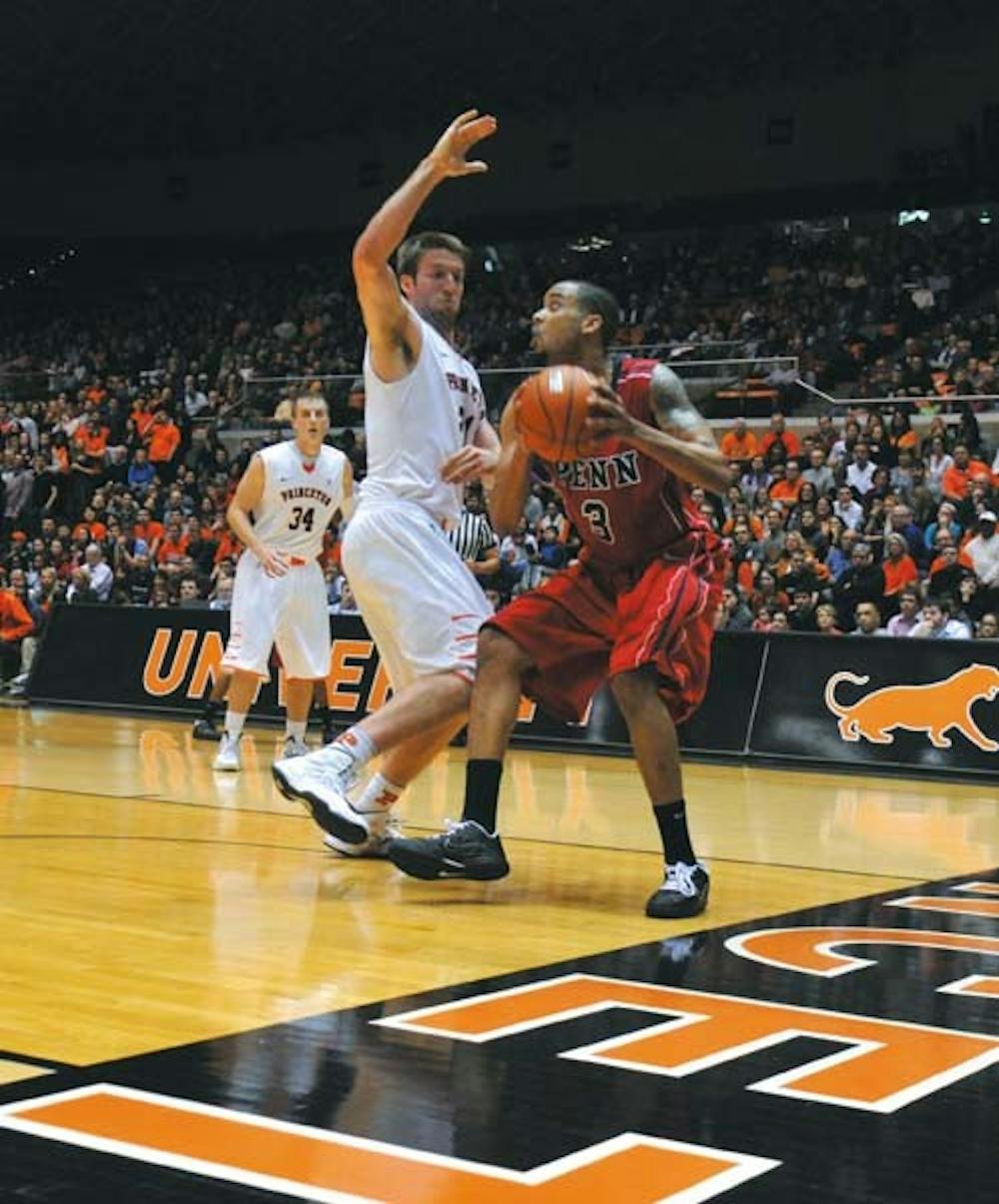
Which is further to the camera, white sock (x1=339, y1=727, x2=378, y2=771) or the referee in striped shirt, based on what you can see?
the referee in striped shirt

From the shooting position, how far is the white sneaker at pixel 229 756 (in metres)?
9.88

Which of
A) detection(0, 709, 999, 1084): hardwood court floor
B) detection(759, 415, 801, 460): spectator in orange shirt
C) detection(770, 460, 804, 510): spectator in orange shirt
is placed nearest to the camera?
detection(0, 709, 999, 1084): hardwood court floor

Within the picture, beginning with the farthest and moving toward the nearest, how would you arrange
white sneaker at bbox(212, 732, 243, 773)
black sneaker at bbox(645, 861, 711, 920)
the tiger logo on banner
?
the tiger logo on banner
white sneaker at bbox(212, 732, 243, 773)
black sneaker at bbox(645, 861, 711, 920)

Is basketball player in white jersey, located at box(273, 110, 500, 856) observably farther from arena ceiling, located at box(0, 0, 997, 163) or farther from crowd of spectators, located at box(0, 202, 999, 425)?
arena ceiling, located at box(0, 0, 997, 163)

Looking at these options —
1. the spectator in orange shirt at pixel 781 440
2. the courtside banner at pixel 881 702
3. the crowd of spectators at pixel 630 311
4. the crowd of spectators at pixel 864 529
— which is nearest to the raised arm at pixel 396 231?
the courtside banner at pixel 881 702

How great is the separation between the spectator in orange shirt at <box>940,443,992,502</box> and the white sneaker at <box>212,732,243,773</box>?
24.4 ft

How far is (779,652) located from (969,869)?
4.73 m

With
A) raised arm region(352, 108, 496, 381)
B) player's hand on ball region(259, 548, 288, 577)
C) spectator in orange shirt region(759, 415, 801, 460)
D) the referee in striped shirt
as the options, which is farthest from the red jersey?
spectator in orange shirt region(759, 415, 801, 460)

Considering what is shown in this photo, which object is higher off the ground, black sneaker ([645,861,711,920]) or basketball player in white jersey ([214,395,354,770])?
basketball player in white jersey ([214,395,354,770])

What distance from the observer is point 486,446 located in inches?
260

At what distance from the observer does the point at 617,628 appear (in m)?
5.79

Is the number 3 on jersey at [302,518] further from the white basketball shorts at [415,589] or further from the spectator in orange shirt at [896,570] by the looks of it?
the spectator in orange shirt at [896,570]

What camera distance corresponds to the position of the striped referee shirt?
21.5 feet

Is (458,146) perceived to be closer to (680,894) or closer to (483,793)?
(483,793)
